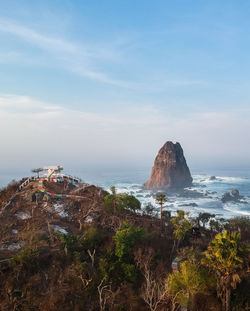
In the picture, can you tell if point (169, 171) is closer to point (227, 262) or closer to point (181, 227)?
point (181, 227)

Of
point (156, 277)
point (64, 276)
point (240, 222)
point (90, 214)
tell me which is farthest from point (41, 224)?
point (240, 222)

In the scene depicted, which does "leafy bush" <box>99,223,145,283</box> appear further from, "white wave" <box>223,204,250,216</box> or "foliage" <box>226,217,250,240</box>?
"white wave" <box>223,204,250,216</box>

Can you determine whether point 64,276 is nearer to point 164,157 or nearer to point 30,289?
point 30,289

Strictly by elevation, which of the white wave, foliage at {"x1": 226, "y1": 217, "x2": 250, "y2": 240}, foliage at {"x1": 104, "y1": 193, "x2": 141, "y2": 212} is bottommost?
the white wave

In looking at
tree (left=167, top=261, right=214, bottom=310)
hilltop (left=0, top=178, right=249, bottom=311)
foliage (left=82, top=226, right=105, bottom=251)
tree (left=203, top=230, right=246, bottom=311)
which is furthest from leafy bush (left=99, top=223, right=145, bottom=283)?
tree (left=203, top=230, right=246, bottom=311)

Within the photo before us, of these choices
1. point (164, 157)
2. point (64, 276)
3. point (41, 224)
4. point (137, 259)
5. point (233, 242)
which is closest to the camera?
point (233, 242)

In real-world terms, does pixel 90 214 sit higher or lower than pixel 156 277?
higher
